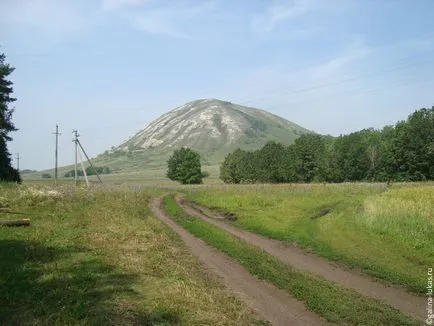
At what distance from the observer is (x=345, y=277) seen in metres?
16.6

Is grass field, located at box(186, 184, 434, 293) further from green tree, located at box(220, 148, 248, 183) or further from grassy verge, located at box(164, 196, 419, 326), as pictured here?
green tree, located at box(220, 148, 248, 183)

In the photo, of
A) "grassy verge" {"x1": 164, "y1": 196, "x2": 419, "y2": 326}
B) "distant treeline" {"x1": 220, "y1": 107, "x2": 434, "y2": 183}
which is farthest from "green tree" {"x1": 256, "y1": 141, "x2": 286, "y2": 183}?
"grassy verge" {"x1": 164, "y1": 196, "x2": 419, "y2": 326}

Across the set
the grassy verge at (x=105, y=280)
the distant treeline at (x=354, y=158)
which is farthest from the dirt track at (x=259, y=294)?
the distant treeline at (x=354, y=158)

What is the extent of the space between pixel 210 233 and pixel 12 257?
40.5ft

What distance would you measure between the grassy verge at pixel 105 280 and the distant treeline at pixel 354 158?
73.3m

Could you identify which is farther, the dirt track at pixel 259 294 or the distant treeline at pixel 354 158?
the distant treeline at pixel 354 158

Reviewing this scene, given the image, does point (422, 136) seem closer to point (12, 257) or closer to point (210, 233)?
point (210, 233)

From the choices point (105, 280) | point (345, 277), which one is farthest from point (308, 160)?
point (105, 280)

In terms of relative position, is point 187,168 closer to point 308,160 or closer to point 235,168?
point 235,168

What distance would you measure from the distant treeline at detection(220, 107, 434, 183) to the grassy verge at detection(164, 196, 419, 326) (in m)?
73.9

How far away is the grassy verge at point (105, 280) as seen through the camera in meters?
11.0

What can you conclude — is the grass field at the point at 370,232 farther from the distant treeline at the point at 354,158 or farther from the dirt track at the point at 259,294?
the distant treeline at the point at 354,158

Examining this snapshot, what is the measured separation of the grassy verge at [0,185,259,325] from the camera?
10969 millimetres

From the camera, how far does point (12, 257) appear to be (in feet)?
55.0
